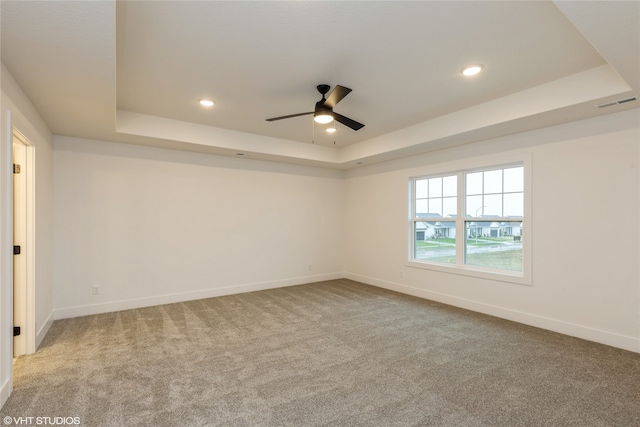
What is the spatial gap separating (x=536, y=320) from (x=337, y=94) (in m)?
3.64

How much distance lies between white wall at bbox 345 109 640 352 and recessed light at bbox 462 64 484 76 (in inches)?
61.2

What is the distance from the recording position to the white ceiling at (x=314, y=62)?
207cm

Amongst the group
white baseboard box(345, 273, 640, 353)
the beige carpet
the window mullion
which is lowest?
the beige carpet

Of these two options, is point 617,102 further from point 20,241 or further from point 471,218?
point 20,241

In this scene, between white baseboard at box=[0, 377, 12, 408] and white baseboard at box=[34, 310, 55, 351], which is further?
white baseboard at box=[34, 310, 55, 351]

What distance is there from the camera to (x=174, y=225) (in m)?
5.03

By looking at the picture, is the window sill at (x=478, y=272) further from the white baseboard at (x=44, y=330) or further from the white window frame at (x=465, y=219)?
the white baseboard at (x=44, y=330)

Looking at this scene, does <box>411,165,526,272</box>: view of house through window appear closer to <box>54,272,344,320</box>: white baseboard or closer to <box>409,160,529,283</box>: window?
<box>409,160,529,283</box>: window

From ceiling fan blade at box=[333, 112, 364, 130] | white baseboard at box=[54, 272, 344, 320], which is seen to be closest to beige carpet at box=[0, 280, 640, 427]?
white baseboard at box=[54, 272, 344, 320]

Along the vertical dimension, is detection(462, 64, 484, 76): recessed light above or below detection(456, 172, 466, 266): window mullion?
above

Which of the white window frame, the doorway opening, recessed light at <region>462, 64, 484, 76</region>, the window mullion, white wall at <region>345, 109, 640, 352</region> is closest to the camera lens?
recessed light at <region>462, 64, 484, 76</region>

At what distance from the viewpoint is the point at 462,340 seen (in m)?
3.45

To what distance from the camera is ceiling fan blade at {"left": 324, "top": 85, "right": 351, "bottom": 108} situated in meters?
2.81

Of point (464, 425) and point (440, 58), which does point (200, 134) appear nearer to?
point (440, 58)
